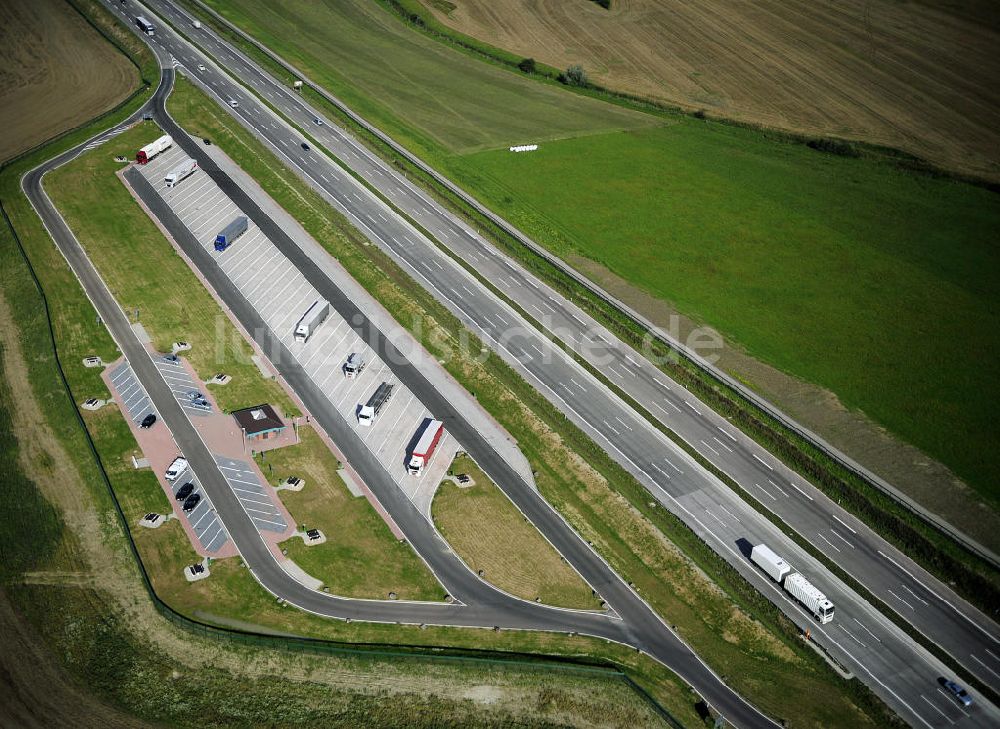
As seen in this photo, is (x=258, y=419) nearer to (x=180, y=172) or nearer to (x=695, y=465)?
(x=695, y=465)

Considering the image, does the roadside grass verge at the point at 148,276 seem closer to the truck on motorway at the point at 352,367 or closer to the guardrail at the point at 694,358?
the truck on motorway at the point at 352,367

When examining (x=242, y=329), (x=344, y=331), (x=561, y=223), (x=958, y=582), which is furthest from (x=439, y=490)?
(x=561, y=223)

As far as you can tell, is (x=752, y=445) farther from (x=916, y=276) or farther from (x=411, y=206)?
(x=411, y=206)

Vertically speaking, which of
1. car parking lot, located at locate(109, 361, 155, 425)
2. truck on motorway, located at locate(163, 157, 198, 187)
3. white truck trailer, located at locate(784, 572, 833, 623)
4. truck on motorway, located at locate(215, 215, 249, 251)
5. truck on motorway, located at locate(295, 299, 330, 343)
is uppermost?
truck on motorway, located at locate(163, 157, 198, 187)

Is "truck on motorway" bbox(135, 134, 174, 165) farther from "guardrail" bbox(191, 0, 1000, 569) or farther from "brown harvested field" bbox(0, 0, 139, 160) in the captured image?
"guardrail" bbox(191, 0, 1000, 569)

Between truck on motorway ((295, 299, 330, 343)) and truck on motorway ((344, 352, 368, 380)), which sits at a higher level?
truck on motorway ((295, 299, 330, 343))

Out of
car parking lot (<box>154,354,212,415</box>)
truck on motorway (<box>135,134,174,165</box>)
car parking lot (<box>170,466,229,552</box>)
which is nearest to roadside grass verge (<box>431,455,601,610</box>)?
car parking lot (<box>170,466,229,552</box>)

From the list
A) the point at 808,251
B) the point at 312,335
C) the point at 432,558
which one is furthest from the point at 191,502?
the point at 808,251
